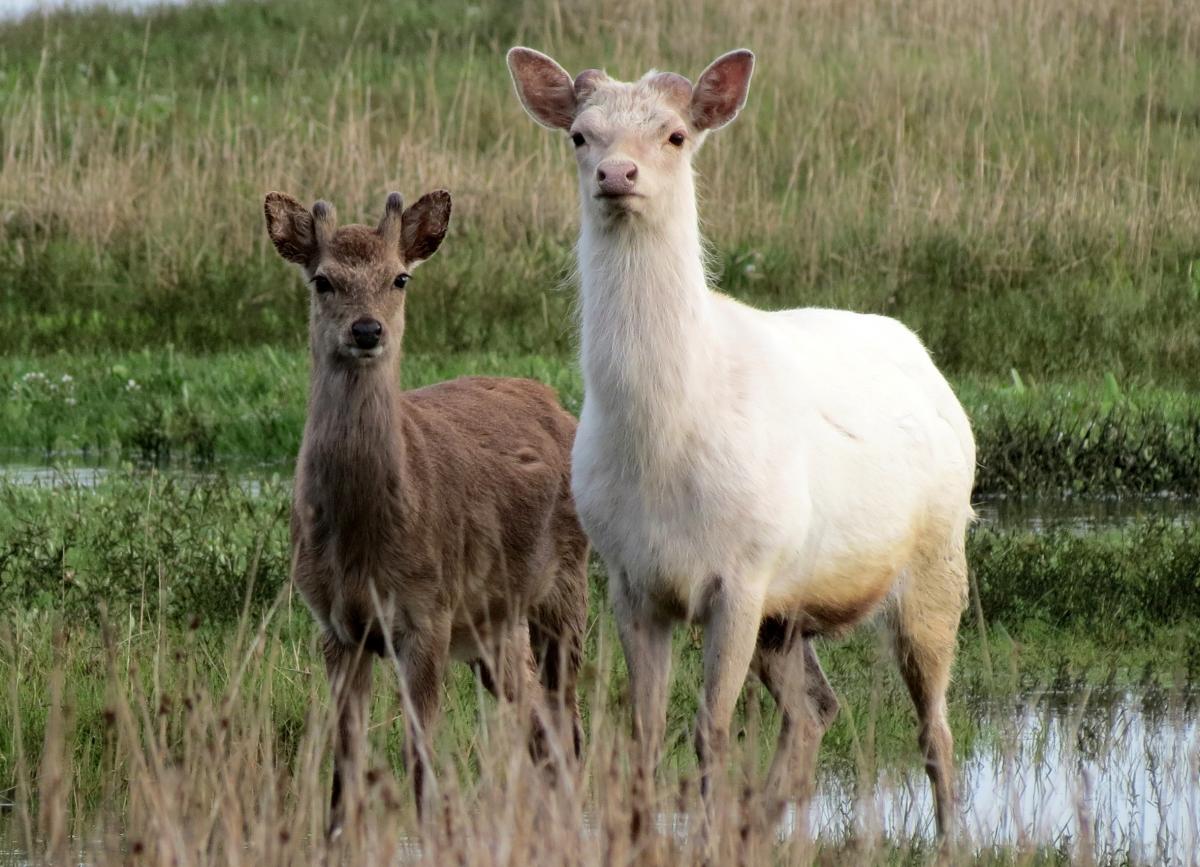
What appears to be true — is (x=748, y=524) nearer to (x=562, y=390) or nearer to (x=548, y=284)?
(x=562, y=390)

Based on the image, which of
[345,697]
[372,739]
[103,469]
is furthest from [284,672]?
[103,469]

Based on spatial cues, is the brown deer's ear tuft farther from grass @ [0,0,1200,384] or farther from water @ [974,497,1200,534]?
grass @ [0,0,1200,384]

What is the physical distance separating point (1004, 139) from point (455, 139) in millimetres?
4865

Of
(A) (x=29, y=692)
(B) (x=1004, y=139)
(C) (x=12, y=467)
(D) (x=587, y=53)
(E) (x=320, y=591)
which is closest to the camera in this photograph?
(E) (x=320, y=591)

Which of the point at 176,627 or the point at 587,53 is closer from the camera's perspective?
the point at 176,627

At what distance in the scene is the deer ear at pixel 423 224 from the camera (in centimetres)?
616

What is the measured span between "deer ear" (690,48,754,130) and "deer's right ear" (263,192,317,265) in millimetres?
1255

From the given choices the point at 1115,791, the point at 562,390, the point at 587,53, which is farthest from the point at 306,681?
the point at 587,53

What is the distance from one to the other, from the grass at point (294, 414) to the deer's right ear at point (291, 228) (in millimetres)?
5307

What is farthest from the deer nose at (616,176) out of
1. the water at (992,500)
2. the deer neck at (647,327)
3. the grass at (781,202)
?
the grass at (781,202)

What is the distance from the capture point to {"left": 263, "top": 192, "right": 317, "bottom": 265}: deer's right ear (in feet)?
19.7

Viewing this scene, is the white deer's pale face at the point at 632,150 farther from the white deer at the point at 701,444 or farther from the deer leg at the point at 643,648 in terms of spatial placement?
the deer leg at the point at 643,648

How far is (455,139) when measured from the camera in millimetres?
17922

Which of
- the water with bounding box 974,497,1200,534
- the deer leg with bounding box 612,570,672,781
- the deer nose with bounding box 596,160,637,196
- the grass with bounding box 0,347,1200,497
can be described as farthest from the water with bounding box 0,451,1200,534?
the deer nose with bounding box 596,160,637,196
